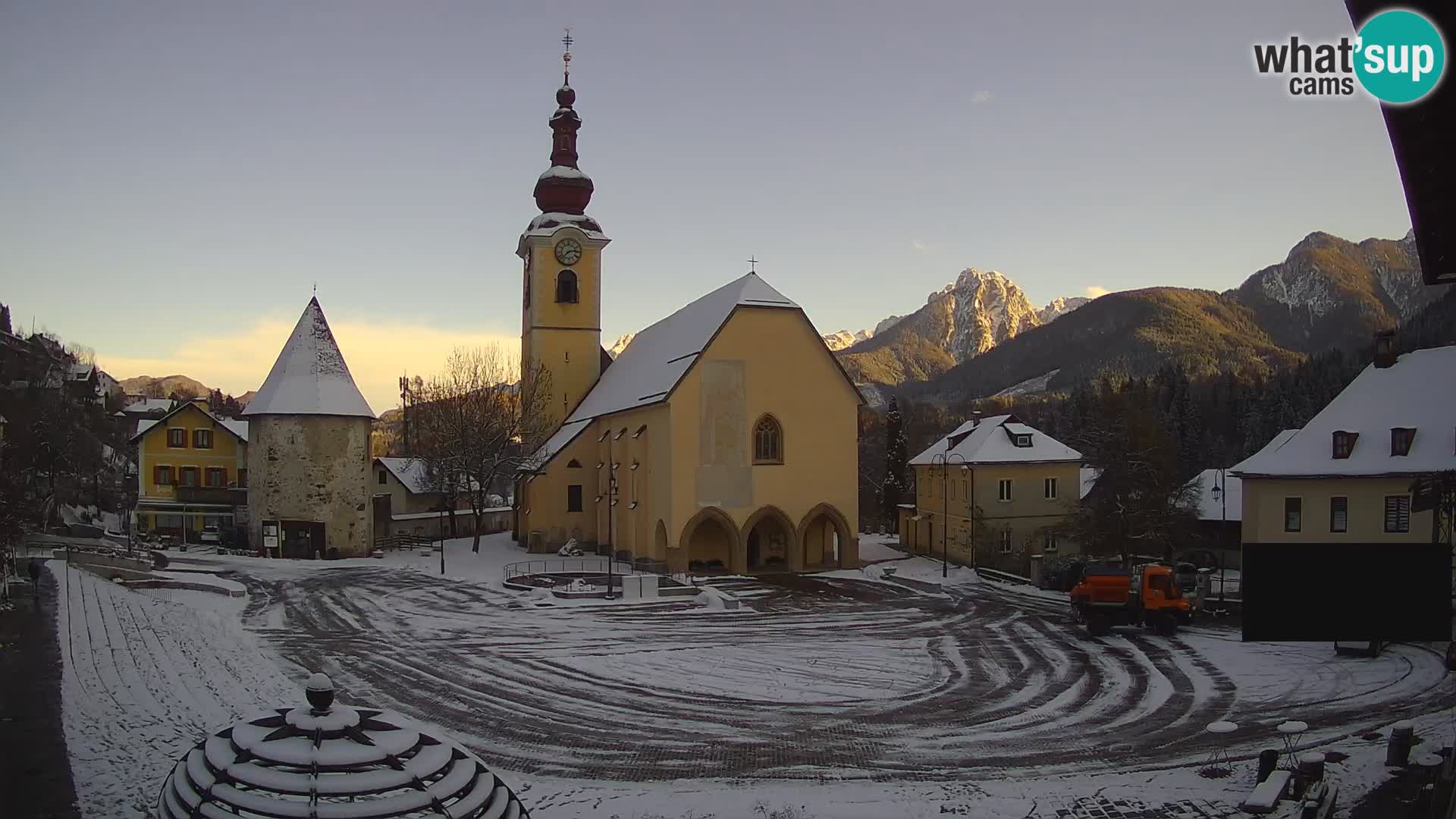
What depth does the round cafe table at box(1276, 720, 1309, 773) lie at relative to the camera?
1373 cm

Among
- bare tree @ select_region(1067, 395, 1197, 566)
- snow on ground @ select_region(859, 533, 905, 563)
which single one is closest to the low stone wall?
snow on ground @ select_region(859, 533, 905, 563)

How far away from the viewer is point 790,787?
1324 centimetres

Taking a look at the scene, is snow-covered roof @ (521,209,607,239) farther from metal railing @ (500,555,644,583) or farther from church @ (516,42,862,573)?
metal railing @ (500,555,644,583)

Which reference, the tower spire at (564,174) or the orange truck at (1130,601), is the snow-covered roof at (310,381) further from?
the orange truck at (1130,601)

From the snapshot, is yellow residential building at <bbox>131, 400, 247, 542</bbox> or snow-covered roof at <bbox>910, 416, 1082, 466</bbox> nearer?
snow-covered roof at <bbox>910, 416, 1082, 466</bbox>

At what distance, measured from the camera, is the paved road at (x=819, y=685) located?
15023 mm

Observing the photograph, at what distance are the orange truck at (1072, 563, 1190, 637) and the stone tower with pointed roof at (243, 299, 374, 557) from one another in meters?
31.1

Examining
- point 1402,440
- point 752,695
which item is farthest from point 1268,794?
point 1402,440

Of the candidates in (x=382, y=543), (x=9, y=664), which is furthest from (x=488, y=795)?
(x=382, y=543)

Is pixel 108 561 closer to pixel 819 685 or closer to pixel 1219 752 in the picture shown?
pixel 819 685

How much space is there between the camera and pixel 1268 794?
11570mm

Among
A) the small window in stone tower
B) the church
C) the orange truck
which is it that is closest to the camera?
the orange truck

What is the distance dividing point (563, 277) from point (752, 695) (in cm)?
3740

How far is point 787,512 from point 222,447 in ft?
106
